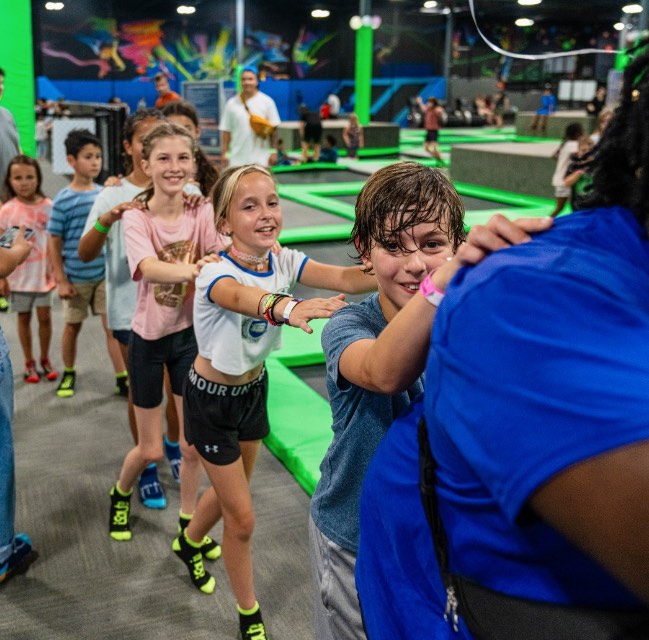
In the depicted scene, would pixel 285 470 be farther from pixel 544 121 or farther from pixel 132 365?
pixel 544 121

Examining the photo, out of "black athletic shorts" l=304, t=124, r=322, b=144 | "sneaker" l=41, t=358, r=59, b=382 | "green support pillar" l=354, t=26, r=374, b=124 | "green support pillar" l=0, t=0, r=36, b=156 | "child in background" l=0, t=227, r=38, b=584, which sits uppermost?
"green support pillar" l=354, t=26, r=374, b=124

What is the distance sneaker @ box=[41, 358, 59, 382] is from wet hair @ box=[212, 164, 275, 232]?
2.52m

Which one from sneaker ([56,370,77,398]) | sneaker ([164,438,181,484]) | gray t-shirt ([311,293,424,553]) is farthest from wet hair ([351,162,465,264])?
sneaker ([56,370,77,398])

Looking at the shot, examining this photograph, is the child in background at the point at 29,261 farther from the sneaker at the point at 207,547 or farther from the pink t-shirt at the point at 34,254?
the sneaker at the point at 207,547

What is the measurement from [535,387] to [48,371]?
4.19 m

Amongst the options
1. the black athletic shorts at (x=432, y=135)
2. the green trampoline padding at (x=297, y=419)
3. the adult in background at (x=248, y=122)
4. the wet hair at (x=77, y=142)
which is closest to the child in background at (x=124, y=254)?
the green trampoline padding at (x=297, y=419)

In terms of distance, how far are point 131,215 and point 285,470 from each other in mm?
1281

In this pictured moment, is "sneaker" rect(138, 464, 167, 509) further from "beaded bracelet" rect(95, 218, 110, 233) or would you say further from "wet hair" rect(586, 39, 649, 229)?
"wet hair" rect(586, 39, 649, 229)

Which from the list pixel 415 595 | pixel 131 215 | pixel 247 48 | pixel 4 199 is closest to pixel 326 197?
pixel 4 199

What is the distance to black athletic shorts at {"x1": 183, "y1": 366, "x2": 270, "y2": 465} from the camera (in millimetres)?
2191

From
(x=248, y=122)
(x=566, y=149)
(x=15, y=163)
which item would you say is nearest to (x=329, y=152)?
(x=566, y=149)

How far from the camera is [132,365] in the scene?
2830mm

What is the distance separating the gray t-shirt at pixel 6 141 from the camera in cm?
489

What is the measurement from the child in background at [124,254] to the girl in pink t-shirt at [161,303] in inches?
7.8
